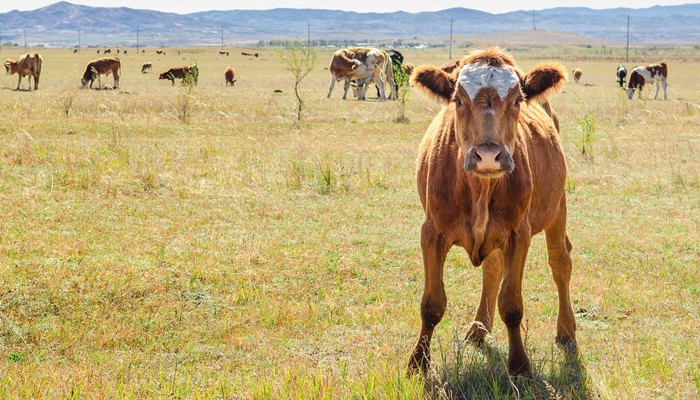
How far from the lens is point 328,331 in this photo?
5.78 m

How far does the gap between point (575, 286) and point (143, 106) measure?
18.1m

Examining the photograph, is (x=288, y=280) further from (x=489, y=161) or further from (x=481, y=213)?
(x=489, y=161)

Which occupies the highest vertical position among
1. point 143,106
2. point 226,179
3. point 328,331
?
point 143,106

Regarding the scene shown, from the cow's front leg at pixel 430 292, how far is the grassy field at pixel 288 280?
0.14 meters

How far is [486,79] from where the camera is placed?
4234mm

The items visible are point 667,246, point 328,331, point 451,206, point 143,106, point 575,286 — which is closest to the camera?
point 451,206

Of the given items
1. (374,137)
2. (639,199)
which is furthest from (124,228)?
(374,137)

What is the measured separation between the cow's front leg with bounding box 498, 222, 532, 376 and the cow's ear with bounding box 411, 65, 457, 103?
1.16m

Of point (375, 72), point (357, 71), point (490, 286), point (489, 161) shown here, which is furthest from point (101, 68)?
point (489, 161)

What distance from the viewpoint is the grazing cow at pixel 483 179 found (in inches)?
163

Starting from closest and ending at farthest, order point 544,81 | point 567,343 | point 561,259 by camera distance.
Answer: point 544,81 → point 567,343 → point 561,259

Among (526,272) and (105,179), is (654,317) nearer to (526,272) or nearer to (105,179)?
(526,272)

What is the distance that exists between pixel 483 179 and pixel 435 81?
0.97 m

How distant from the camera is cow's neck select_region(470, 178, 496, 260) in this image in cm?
428
